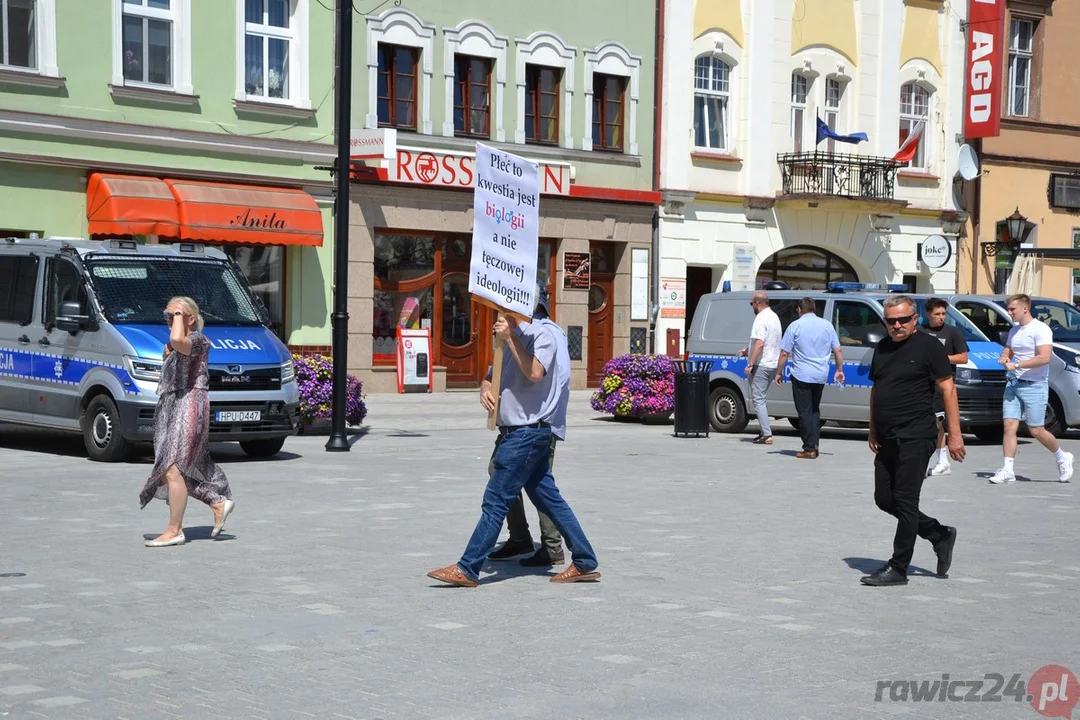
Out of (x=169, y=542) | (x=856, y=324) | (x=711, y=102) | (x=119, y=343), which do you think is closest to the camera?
(x=169, y=542)

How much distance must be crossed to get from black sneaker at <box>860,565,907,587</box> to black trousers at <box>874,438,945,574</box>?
0.11 ft

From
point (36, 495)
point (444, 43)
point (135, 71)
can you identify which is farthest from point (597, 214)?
point (36, 495)

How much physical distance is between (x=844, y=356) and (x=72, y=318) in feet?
32.4

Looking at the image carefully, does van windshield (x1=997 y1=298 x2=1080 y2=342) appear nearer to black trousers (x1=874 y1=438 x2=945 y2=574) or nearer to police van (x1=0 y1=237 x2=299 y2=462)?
police van (x1=0 y1=237 x2=299 y2=462)

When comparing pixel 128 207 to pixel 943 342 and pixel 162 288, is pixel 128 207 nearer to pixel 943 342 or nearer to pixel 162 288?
pixel 162 288

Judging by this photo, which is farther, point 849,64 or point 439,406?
point 849,64

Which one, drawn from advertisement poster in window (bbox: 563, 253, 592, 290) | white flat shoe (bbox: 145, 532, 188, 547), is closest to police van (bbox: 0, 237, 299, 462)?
white flat shoe (bbox: 145, 532, 188, 547)

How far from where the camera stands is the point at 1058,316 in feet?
75.2

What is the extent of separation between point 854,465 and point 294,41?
46.7 ft

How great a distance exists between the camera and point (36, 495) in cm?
1324

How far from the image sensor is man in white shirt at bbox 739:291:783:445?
19969 millimetres

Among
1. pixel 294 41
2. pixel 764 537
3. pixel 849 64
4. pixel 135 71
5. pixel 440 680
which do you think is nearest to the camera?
pixel 440 680

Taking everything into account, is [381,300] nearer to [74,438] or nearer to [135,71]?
[135,71]

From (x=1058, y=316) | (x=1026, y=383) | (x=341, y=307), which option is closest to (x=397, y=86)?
(x=341, y=307)
